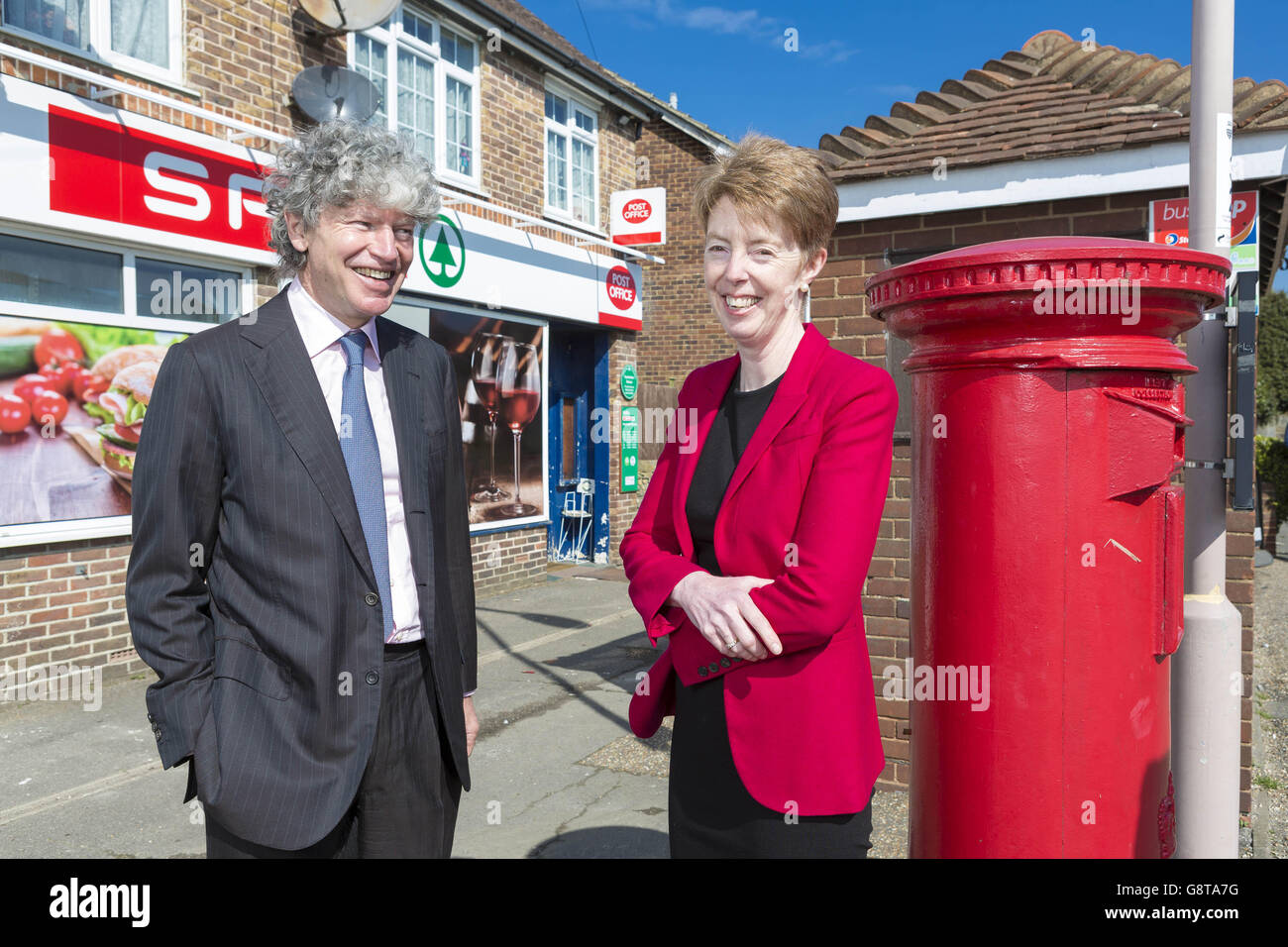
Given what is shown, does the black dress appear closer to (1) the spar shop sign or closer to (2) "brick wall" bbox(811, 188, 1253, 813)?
(2) "brick wall" bbox(811, 188, 1253, 813)

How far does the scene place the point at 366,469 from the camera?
88.8 inches

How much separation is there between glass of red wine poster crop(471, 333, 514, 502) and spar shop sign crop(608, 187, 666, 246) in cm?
281

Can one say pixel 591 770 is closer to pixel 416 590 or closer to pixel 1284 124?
pixel 416 590

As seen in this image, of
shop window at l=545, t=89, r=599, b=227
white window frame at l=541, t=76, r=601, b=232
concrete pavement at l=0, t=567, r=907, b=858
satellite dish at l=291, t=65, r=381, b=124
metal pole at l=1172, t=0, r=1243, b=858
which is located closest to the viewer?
metal pole at l=1172, t=0, r=1243, b=858

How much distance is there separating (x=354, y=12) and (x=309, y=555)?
8491 millimetres

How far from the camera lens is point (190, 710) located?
6.64 feet

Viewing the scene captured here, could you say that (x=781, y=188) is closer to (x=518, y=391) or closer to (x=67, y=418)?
Answer: (x=67, y=418)

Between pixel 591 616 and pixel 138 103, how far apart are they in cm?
626

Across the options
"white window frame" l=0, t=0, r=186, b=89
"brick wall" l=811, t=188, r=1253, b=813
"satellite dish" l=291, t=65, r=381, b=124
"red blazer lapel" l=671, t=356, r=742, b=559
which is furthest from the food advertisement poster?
"red blazer lapel" l=671, t=356, r=742, b=559

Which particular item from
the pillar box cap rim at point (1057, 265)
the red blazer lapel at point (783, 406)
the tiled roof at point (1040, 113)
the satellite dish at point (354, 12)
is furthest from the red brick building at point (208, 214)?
the pillar box cap rim at point (1057, 265)

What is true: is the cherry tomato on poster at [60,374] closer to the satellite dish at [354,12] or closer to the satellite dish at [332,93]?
the satellite dish at [332,93]

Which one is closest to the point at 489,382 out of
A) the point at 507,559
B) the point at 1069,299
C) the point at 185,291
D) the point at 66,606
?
the point at 507,559

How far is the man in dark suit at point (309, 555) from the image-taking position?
2047 mm

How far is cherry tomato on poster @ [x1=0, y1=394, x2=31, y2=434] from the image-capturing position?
6746 mm
